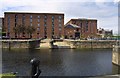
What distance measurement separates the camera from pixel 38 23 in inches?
6240

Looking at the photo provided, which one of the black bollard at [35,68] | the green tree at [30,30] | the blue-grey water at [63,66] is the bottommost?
the blue-grey water at [63,66]

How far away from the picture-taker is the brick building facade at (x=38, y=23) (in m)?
156

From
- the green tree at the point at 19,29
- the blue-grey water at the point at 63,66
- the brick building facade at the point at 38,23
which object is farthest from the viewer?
the brick building facade at the point at 38,23

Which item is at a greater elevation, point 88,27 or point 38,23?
point 38,23

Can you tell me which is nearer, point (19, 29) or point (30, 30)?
point (19, 29)

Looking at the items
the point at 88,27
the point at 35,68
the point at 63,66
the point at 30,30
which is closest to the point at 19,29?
the point at 30,30

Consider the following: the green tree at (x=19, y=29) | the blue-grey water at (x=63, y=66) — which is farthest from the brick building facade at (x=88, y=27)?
the blue-grey water at (x=63, y=66)

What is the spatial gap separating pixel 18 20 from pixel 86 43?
58.4 m

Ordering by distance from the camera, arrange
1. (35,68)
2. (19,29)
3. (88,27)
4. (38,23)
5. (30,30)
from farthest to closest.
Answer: (88,27) → (38,23) → (30,30) → (19,29) → (35,68)

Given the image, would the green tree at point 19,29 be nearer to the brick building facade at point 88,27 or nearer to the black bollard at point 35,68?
the brick building facade at point 88,27

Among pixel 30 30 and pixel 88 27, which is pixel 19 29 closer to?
pixel 30 30

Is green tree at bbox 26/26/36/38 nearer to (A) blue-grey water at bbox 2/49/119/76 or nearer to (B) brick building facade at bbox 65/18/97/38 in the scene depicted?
(B) brick building facade at bbox 65/18/97/38

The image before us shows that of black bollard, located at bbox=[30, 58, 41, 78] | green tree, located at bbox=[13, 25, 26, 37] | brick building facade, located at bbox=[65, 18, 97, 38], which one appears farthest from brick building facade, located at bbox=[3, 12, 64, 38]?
black bollard, located at bbox=[30, 58, 41, 78]

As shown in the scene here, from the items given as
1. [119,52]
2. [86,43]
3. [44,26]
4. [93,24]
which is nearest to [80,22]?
[93,24]
